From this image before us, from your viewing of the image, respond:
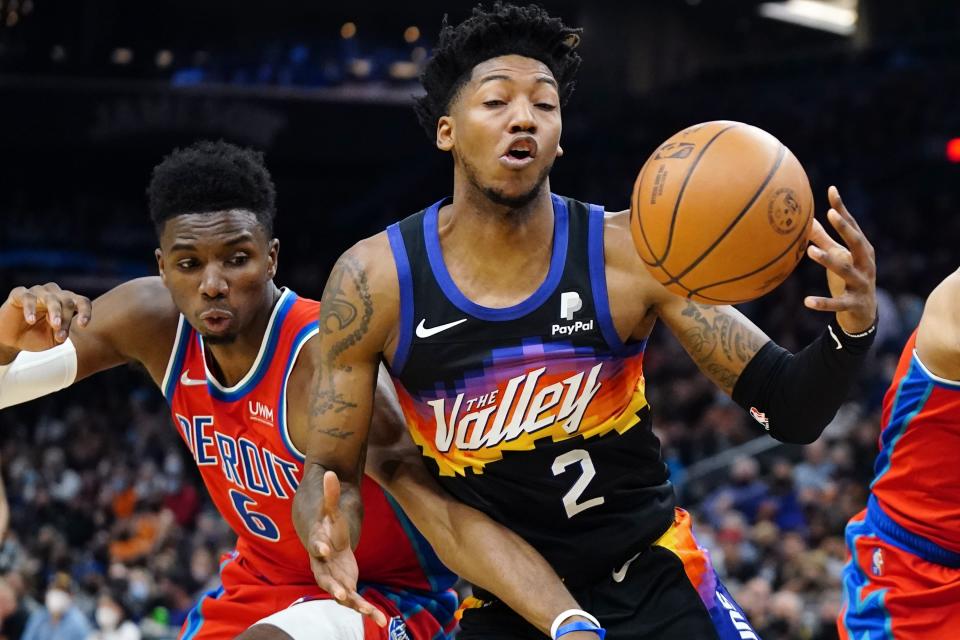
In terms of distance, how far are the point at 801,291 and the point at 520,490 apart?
10.9 meters

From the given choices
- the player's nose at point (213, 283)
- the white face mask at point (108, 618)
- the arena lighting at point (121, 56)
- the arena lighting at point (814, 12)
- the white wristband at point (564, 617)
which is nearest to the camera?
the white wristband at point (564, 617)

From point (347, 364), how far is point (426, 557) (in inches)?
32.2

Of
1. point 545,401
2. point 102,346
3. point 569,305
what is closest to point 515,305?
point 569,305

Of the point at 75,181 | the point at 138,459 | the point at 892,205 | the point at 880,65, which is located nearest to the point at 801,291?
the point at 892,205

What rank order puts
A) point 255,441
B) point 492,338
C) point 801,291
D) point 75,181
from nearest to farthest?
point 492,338
point 255,441
point 801,291
point 75,181

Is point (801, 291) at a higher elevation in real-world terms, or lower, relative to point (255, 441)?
lower

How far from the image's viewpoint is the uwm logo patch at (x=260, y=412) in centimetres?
367

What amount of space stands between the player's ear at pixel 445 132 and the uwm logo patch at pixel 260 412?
0.93 meters

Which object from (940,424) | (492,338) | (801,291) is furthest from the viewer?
(801,291)

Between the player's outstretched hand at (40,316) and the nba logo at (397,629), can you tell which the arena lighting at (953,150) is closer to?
the nba logo at (397,629)

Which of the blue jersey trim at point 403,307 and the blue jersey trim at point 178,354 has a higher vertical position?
the blue jersey trim at point 403,307

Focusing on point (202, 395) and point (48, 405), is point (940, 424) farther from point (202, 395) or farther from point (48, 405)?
point (48, 405)

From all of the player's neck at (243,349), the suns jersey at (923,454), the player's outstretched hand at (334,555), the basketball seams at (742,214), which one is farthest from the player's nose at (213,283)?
the suns jersey at (923,454)

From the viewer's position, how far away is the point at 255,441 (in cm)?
369
